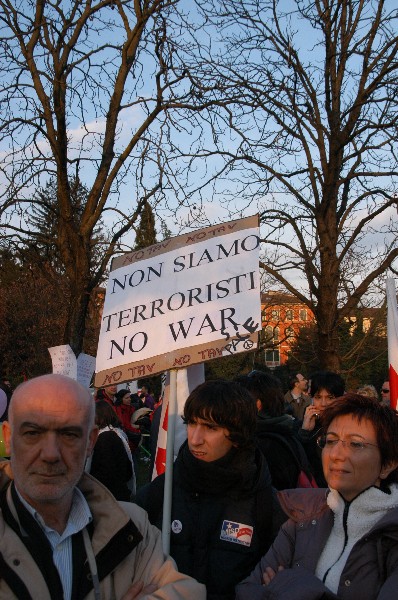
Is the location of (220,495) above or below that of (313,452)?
below

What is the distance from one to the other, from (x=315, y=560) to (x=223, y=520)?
561 millimetres

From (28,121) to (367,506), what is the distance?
6500mm

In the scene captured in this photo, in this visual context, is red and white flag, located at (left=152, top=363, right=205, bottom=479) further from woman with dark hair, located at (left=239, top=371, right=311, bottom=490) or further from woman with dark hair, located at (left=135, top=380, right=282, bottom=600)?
woman with dark hair, located at (left=135, top=380, right=282, bottom=600)

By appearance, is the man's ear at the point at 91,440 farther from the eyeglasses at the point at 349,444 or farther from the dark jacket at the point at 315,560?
the eyeglasses at the point at 349,444

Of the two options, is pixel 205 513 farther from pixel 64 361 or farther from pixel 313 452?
pixel 64 361

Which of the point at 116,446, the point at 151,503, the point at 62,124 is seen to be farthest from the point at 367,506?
the point at 62,124

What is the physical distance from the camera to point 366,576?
247 centimetres

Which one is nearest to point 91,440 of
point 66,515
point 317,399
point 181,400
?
point 66,515

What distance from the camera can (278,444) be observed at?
3.93 m

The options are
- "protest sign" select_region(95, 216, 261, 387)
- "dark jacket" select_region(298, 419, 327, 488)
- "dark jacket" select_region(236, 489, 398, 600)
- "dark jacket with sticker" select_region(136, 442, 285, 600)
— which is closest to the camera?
"dark jacket" select_region(236, 489, 398, 600)

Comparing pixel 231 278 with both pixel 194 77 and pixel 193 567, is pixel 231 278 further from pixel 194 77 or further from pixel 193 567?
pixel 194 77

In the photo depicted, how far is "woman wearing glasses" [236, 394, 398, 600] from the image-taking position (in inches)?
96.9

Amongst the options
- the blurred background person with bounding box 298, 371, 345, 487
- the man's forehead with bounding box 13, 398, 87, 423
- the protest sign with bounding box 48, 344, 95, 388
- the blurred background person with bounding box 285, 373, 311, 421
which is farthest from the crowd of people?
the blurred background person with bounding box 285, 373, 311, 421

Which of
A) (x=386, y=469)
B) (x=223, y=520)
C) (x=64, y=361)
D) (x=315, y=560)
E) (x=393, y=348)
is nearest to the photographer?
(x=315, y=560)
